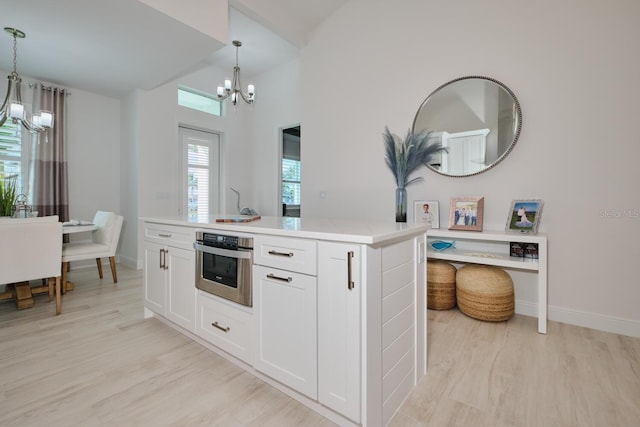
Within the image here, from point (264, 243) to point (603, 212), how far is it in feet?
8.42

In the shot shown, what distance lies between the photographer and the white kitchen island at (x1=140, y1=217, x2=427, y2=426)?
45.3 inches

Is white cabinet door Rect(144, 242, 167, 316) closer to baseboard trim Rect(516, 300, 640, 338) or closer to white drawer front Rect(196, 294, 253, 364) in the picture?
white drawer front Rect(196, 294, 253, 364)

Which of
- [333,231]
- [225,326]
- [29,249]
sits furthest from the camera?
[29,249]

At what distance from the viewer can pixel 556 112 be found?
2.35 meters

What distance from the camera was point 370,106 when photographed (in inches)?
134

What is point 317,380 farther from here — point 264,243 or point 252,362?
point 264,243

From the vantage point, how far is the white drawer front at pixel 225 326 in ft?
5.27

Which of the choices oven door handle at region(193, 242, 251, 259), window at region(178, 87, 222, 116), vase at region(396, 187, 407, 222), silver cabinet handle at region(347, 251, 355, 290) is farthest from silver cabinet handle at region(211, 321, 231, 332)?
window at region(178, 87, 222, 116)

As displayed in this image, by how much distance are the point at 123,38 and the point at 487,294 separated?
4.10 m

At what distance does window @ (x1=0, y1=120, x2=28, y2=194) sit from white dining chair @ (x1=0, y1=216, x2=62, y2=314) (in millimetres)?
1857

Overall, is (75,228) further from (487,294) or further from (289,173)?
(487,294)

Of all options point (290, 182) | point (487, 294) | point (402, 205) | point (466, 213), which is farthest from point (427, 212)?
point (290, 182)

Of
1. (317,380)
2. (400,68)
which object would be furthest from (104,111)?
(317,380)

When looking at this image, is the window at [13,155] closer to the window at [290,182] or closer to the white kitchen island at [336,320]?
the window at [290,182]
